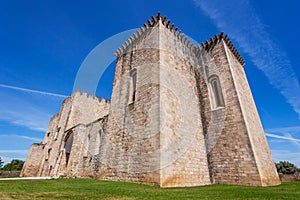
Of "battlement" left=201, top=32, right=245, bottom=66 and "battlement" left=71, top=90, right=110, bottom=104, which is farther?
"battlement" left=71, top=90, right=110, bottom=104

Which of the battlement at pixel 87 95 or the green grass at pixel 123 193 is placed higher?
the battlement at pixel 87 95

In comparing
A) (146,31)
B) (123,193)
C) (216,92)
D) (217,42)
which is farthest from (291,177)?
(146,31)

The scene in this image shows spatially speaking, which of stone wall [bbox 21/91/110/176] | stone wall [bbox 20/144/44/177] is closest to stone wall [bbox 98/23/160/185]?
stone wall [bbox 21/91/110/176]

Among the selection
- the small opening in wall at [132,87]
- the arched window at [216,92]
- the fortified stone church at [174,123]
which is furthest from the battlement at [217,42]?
the small opening in wall at [132,87]

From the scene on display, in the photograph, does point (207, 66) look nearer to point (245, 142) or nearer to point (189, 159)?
point (245, 142)

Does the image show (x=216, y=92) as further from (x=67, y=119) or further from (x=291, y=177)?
(x=67, y=119)

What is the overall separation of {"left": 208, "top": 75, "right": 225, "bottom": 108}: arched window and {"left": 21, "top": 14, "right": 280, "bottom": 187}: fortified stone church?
71 millimetres

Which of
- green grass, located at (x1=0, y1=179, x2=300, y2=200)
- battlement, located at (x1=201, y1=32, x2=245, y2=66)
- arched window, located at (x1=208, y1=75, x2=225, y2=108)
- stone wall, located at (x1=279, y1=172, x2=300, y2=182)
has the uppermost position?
battlement, located at (x1=201, y1=32, x2=245, y2=66)

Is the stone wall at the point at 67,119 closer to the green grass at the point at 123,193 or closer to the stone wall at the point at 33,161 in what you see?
the stone wall at the point at 33,161

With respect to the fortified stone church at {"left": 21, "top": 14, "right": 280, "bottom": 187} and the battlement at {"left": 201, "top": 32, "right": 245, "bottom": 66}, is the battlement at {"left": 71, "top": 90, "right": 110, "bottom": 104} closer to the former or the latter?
the fortified stone church at {"left": 21, "top": 14, "right": 280, "bottom": 187}

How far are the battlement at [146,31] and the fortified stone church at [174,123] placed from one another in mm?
84

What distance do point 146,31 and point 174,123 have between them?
8.04 metres

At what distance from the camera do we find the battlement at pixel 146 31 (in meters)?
12.6

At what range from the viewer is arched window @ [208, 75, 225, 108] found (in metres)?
11.7
